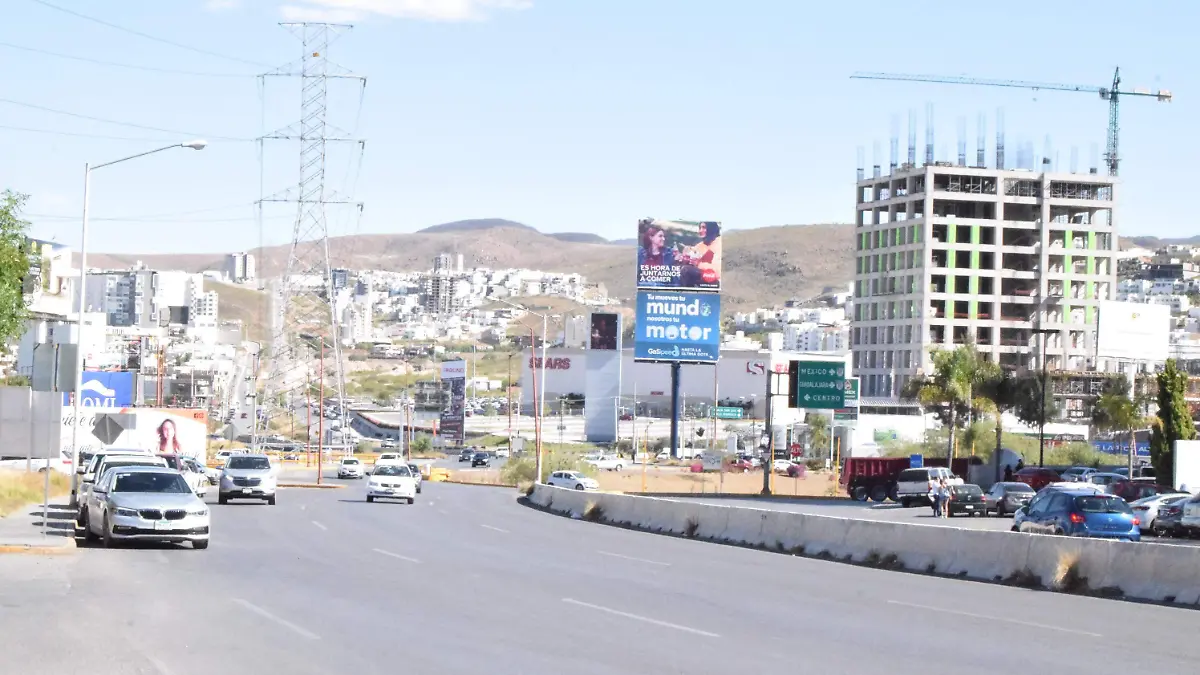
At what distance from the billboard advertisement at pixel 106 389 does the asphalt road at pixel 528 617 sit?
6637 centimetres

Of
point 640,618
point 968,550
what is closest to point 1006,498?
point 968,550

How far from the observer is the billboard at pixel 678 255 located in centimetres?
10644

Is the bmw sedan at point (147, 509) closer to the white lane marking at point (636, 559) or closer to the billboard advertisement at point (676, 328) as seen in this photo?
the white lane marking at point (636, 559)

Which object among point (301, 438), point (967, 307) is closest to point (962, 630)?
point (967, 307)

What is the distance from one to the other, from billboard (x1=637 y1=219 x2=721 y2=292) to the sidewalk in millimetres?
67683

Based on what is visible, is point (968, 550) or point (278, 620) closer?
point (278, 620)

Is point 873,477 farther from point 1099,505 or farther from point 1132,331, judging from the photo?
point 1099,505

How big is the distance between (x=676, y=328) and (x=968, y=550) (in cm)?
7767

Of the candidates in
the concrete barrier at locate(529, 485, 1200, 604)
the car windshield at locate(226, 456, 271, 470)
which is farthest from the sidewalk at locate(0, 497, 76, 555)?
the concrete barrier at locate(529, 485, 1200, 604)

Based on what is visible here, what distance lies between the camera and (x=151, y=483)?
96.5 feet

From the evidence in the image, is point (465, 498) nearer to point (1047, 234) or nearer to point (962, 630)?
point (962, 630)

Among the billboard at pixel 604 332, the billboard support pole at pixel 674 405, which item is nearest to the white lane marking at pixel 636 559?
the billboard support pole at pixel 674 405

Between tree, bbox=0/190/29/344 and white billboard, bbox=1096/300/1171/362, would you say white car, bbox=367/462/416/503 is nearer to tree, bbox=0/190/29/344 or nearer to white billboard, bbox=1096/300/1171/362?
tree, bbox=0/190/29/344

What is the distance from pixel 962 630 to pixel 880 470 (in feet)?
184
